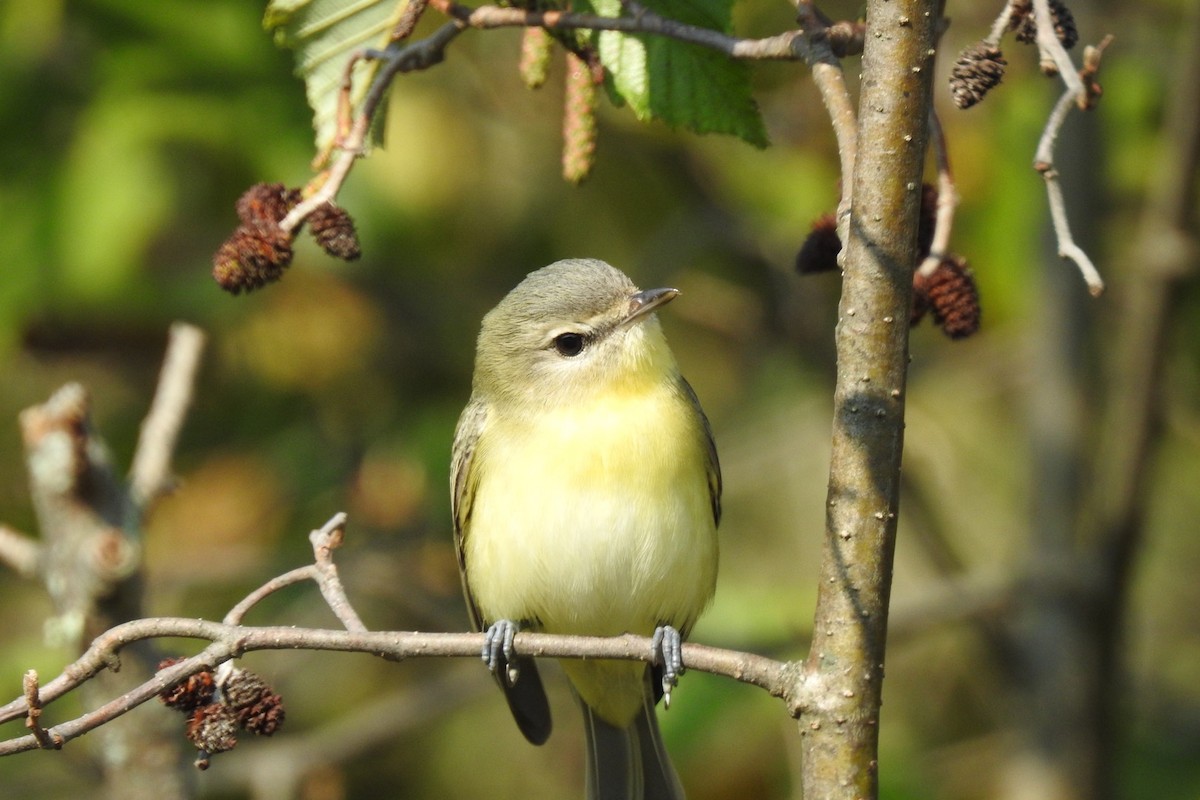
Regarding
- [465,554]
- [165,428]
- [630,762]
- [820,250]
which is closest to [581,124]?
[820,250]

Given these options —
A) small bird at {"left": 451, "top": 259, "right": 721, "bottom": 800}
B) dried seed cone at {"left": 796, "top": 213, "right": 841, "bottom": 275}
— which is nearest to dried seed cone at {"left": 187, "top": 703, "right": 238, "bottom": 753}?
small bird at {"left": 451, "top": 259, "right": 721, "bottom": 800}

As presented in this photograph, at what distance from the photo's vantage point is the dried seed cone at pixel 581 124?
3162 millimetres

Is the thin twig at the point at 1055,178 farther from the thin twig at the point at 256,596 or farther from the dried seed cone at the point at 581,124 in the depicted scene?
the thin twig at the point at 256,596

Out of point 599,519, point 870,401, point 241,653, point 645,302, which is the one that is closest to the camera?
point 870,401

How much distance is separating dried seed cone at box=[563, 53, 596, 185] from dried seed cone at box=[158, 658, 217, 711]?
4.45 feet

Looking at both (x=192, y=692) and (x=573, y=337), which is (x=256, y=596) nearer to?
(x=192, y=692)

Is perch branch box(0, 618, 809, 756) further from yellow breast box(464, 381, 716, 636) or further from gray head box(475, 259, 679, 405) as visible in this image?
gray head box(475, 259, 679, 405)

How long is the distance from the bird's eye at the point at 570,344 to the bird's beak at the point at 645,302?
6.4 inches

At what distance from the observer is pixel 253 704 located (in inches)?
104

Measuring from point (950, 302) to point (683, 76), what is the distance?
2.74ft

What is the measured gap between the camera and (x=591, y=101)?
321cm

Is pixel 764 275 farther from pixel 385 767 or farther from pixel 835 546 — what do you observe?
pixel 835 546

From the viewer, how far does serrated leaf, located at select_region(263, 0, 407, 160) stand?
3.18m

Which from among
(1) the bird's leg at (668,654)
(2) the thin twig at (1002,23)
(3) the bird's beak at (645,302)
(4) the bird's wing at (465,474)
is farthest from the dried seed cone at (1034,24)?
(4) the bird's wing at (465,474)
